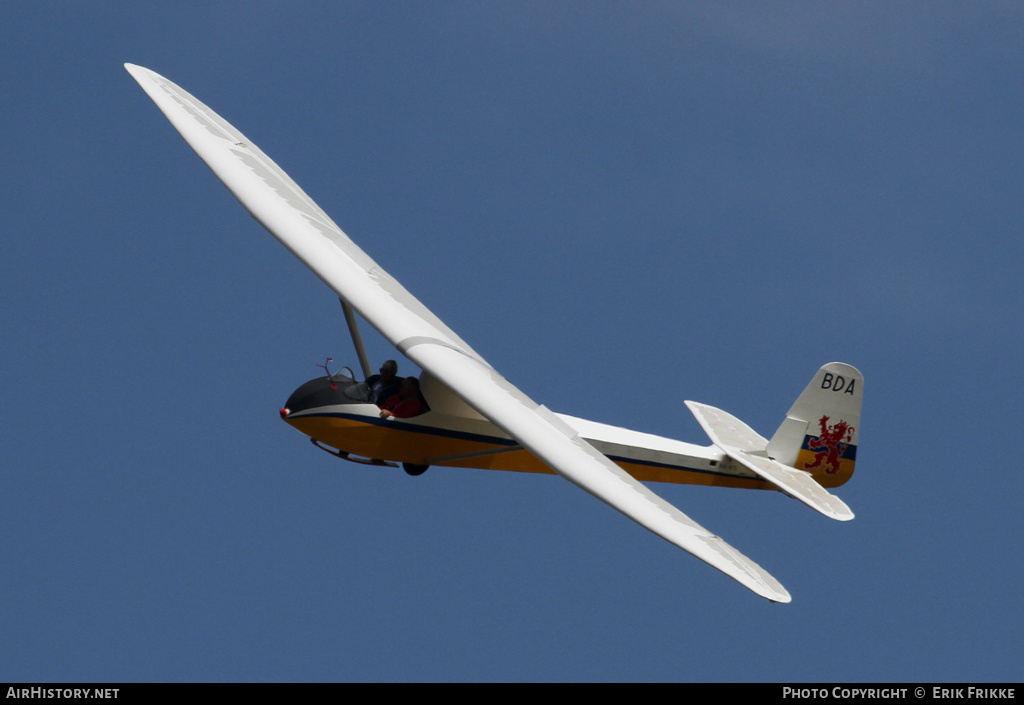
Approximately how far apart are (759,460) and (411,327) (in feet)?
22.2

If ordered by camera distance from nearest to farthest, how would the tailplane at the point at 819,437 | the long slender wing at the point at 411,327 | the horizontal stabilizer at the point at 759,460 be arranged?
the long slender wing at the point at 411,327 < the horizontal stabilizer at the point at 759,460 < the tailplane at the point at 819,437

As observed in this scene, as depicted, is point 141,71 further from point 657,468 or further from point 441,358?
point 657,468

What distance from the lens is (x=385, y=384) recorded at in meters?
19.5

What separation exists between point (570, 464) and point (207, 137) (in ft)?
33.2

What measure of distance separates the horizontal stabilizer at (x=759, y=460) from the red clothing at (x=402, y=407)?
5395mm

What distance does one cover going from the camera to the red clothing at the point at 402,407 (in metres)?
19.4

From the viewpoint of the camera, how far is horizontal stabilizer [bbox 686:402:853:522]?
20328 mm

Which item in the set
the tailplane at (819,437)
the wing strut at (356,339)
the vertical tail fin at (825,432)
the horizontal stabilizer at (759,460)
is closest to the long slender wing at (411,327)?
the wing strut at (356,339)

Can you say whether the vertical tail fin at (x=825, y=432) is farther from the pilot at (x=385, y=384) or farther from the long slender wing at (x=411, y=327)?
the pilot at (x=385, y=384)

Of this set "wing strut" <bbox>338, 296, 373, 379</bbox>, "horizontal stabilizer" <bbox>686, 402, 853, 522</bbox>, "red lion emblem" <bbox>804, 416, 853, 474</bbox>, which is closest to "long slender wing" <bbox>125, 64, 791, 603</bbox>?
"wing strut" <bbox>338, 296, 373, 379</bbox>

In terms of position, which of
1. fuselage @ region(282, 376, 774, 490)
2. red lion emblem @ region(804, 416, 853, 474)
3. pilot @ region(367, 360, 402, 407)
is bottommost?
fuselage @ region(282, 376, 774, 490)

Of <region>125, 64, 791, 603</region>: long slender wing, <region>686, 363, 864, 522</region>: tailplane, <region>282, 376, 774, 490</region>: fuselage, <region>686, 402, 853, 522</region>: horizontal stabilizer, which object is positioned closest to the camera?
<region>125, 64, 791, 603</region>: long slender wing

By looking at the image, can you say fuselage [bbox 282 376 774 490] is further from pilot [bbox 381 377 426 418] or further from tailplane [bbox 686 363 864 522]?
tailplane [bbox 686 363 864 522]

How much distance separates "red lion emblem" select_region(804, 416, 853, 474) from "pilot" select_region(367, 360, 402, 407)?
24.0 ft
